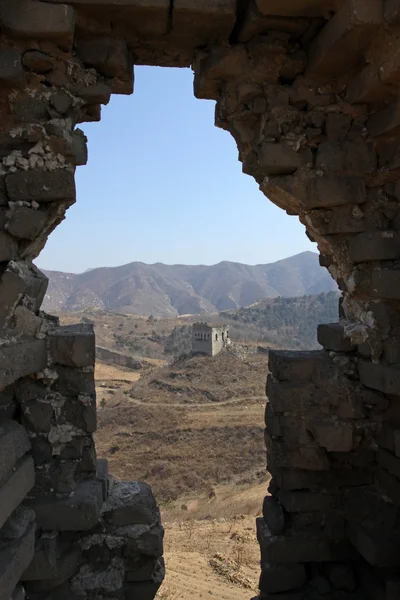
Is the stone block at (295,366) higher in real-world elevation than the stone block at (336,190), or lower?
lower

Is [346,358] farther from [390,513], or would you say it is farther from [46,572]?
[46,572]

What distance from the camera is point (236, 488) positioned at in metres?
14.1

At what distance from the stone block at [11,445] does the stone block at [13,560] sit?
39cm

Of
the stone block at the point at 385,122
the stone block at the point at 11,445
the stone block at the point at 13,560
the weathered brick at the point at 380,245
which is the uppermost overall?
the stone block at the point at 385,122

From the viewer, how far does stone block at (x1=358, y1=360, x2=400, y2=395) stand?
11.2 feet

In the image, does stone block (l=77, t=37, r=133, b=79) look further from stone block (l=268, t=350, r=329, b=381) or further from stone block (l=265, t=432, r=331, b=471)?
stone block (l=265, t=432, r=331, b=471)

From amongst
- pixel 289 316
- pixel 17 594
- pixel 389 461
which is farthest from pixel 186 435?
pixel 289 316

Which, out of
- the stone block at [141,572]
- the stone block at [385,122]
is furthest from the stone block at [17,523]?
the stone block at [385,122]

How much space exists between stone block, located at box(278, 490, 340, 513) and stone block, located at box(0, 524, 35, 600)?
1.95 m

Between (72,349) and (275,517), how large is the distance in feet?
6.85

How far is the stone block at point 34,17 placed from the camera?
10.4 ft

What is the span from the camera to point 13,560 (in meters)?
2.60

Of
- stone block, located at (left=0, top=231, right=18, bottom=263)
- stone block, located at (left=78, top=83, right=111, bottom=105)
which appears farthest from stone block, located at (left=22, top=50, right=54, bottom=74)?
stone block, located at (left=0, top=231, right=18, bottom=263)

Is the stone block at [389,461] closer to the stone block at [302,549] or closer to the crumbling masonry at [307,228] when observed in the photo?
the crumbling masonry at [307,228]
